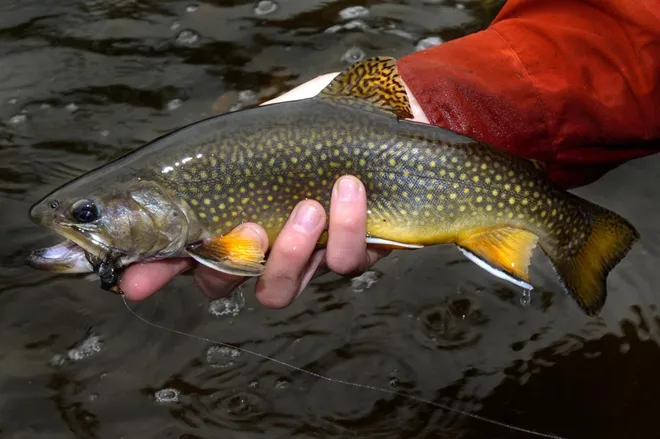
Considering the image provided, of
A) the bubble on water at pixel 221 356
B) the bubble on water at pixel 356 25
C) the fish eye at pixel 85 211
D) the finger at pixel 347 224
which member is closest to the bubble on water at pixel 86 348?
the bubble on water at pixel 221 356

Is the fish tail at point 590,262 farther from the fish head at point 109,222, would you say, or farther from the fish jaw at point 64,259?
the fish jaw at point 64,259

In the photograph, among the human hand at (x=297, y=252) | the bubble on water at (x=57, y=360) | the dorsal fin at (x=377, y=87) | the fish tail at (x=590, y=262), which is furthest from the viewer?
the bubble on water at (x=57, y=360)

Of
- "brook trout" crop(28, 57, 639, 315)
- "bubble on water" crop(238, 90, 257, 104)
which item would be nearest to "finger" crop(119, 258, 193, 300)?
"brook trout" crop(28, 57, 639, 315)

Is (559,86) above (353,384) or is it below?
above

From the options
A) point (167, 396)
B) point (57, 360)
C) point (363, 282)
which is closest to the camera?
point (167, 396)

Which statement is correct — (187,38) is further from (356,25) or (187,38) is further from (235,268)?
(235,268)

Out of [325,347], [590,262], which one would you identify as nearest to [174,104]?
[325,347]
